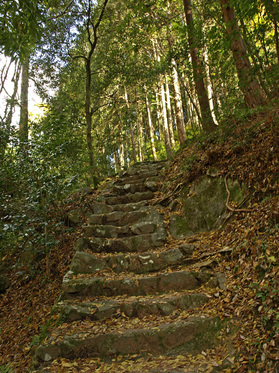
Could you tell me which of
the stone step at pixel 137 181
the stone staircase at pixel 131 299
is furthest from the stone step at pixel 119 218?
the stone step at pixel 137 181

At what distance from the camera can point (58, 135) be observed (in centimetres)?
647

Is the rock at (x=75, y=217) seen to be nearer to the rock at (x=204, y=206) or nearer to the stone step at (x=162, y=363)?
the rock at (x=204, y=206)

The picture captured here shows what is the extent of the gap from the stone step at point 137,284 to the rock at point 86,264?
0.42 metres

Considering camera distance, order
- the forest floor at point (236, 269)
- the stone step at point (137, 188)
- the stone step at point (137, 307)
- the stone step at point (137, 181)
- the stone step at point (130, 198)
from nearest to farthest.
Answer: the forest floor at point (236, 269) → the stone step at point (137, 307) → the stone step at point (130, 198) → the stone step at point (137, 188) → the stone step at point (137, 181)

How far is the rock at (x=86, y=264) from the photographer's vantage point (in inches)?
184

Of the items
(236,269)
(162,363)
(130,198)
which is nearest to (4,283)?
(130,198)

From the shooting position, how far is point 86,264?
187 inches

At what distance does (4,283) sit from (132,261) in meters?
3.37

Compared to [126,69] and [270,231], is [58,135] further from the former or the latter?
[126,69]

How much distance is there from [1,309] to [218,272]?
443 cm

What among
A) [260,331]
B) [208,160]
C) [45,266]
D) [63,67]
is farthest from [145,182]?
[63,67]

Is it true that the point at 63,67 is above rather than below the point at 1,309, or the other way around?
above

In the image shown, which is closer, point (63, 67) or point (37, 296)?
point (37, 296)

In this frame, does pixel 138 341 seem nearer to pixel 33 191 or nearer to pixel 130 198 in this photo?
pixel 33 191
